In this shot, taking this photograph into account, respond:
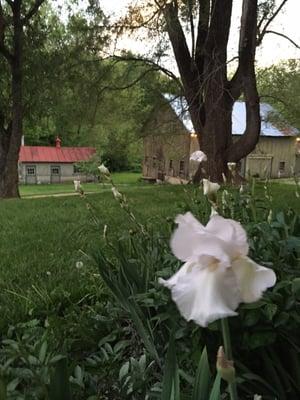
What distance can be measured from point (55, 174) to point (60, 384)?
119 ft

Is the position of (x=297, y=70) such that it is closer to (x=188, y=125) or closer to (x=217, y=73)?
(x=188, y=125)

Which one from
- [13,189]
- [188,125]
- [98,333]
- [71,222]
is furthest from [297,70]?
[98,333]

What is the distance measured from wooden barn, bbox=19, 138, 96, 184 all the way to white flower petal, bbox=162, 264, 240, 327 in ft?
113

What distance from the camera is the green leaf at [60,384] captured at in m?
1.10

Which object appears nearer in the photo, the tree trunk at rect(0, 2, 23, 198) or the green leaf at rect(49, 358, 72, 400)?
the green leaf at rect(49, 358, 72, 400)

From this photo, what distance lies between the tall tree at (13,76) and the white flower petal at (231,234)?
13.6 metres

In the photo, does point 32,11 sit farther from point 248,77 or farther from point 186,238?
point 186,238

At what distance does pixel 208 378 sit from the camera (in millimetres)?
1104

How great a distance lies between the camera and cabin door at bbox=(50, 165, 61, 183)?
3622 cm

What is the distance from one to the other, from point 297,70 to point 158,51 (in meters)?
5.97

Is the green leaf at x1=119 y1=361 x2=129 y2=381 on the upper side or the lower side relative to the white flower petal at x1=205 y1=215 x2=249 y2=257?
lower

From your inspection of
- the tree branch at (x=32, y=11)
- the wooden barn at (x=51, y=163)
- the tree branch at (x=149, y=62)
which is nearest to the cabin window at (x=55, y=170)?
the wooden barn at (x=51, y=163)

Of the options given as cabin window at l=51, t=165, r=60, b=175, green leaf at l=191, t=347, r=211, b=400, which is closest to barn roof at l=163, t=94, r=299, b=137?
green leaf at l=191, t=347, r=211, b=400

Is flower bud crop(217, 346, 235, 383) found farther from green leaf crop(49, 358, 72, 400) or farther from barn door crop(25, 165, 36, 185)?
barn door crop(25, 165, 36, 185)
